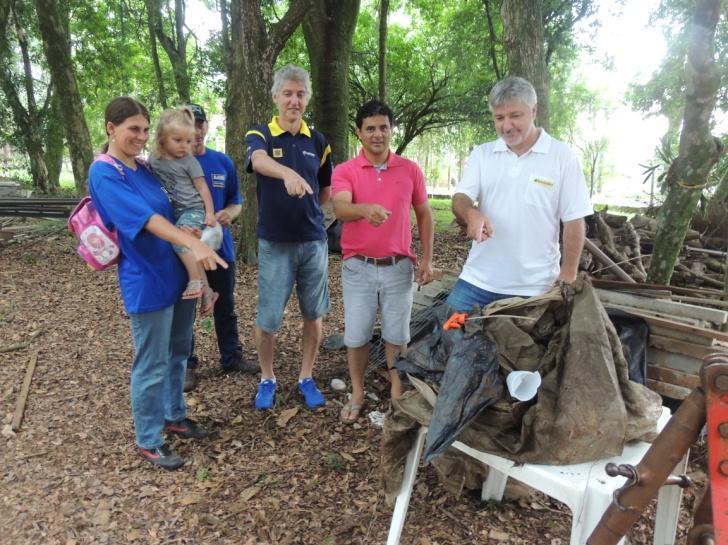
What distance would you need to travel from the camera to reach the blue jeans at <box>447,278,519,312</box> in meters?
2.64

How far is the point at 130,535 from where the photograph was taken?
2.44 meters

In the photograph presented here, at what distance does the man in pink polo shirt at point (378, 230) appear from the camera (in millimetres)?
2963

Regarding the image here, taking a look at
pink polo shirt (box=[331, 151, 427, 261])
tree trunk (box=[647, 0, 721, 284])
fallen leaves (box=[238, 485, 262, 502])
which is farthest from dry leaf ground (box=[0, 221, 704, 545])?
tree trunk (box=[647, 0, 721, 284])

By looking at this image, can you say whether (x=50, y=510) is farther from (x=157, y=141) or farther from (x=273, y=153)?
(x=273, y=153)

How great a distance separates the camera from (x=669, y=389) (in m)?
2.96

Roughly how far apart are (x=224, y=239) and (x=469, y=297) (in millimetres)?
1965

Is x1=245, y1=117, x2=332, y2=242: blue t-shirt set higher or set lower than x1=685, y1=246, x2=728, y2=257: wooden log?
higher

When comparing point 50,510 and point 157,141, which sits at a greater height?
point 157,141

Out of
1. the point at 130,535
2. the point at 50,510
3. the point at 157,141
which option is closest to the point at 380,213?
the point at 157,141

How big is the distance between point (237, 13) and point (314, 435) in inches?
222

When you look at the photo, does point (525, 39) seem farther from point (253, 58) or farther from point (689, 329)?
point (689, 329)

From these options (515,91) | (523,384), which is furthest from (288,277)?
(523,384)

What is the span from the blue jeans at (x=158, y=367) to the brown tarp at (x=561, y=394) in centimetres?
150

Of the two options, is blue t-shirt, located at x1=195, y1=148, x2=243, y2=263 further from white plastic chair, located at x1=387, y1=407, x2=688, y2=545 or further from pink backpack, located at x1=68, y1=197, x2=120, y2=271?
white plastic chair, located at x1=387, y1=407, x2=688, y2=545
